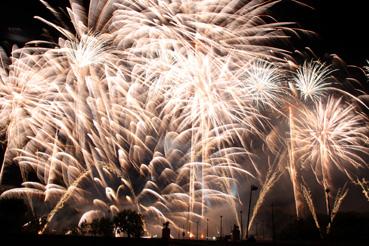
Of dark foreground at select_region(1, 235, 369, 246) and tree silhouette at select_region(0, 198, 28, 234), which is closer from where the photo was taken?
dark foreground at select_region(1, 235, 369, 246)

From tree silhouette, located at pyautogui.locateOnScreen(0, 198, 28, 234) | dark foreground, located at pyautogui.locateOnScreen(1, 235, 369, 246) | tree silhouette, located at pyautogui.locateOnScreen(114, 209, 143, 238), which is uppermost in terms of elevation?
tree silhouette, located at pyautogui.locateOnScreen(114, 209, 143, 238)

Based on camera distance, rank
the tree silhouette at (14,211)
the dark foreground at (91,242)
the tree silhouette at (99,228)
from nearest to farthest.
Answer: the dark foreground at (91,242) → the tree silhouette at (14,211) → the tree silhouette at (99,228)

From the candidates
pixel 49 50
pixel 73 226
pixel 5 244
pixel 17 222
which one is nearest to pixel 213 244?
pixel 5 244

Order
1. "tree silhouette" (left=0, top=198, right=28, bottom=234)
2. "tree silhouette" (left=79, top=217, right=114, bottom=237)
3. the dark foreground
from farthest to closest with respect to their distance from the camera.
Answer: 1. "tree silhouette" (left=79, top=217, right=114, bottom=237)
2. "tree silhouette" (left=0, top=198, right=28, bottom=234)
3. the dark foreground

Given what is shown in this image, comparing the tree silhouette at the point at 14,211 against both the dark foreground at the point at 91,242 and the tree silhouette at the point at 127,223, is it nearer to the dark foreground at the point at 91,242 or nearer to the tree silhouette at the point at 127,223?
the dark foreground at the point at 91,242

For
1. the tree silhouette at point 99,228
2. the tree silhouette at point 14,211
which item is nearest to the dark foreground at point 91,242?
the tree silhouette at point 14,211

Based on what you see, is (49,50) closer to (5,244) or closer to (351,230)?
(5,244)

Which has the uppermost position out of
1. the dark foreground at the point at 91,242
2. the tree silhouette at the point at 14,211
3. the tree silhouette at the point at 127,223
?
the tree silhouette at the point at 127,223

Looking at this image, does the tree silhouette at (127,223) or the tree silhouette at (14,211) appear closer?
the tree silhouette at (14,211)

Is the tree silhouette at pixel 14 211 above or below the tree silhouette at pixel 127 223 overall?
below

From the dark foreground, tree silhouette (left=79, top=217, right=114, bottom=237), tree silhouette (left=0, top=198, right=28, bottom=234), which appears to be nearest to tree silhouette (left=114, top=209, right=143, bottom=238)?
tree silhouette (left=79, top=217, right=114, bottom=237)

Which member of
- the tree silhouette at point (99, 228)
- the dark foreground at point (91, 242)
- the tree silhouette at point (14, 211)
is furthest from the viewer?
the tree silhouette at point (99, 228)

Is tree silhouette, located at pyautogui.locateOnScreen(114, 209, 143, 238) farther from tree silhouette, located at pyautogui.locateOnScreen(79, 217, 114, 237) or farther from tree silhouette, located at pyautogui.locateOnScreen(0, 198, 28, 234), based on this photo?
tree silhouette, located at pyautogui.locateOnScreen(0, 198, 28, 234)

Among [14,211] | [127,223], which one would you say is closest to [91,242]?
[14,211]
